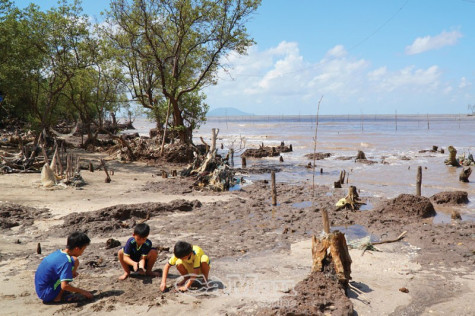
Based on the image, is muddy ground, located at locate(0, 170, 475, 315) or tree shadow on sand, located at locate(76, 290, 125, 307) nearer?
tree shadow on sand, located at locate(76, 290, 125, 307)

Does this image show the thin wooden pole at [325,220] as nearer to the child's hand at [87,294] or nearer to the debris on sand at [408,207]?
the child's hand at [87,294]

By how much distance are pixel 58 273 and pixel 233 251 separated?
3.72 metres

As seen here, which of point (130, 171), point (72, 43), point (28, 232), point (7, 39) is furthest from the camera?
point (72, 43)

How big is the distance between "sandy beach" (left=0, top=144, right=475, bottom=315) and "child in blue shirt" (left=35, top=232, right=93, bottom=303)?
178 millimetres

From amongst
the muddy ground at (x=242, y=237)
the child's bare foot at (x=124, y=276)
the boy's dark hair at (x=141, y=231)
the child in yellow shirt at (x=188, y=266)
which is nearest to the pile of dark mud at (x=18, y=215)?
the muddy ground at (x=242, y=237)

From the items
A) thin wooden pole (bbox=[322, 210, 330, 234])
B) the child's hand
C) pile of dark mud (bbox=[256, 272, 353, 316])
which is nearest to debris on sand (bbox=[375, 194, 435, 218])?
thin wooden pole (bbox=[322, 210, 330, 234])

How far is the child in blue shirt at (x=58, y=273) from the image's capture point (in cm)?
524

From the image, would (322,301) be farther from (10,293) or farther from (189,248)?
(10,293)

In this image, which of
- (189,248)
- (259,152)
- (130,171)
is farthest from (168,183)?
(259,152)

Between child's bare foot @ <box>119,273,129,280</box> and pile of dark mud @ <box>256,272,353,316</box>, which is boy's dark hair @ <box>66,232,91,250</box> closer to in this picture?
child's bare foot @ <box>119,273,129,280</box>

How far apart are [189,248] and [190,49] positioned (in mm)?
18672

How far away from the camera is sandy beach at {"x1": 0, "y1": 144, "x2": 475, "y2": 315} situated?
557 centimetres

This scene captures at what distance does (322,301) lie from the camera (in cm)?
541

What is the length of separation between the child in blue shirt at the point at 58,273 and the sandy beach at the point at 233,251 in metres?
0.18
